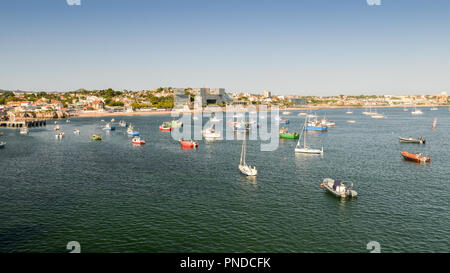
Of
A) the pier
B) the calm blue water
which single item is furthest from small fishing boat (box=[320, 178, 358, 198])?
the pier

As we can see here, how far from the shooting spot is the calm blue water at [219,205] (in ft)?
102

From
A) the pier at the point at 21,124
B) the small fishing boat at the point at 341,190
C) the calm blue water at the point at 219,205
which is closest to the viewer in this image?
the calm blue water at the point at 219,205

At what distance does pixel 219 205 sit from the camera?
135 feet

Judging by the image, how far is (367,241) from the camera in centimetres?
3119

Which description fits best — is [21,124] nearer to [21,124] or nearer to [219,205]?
[21,124]

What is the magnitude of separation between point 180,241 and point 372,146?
7807 centimetres

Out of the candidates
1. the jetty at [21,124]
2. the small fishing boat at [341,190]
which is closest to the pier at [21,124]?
the jetty at [21,124]

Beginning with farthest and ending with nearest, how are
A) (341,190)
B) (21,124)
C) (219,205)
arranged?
(21,124), (341,190), (219,205)

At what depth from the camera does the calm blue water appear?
3114cm

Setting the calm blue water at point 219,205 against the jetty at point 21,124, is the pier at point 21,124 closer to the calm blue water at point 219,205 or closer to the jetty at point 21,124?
the jetty at point 21,124

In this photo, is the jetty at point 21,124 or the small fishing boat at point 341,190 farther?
the jetty at point 21,124

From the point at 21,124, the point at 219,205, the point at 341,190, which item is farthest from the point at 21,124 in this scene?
the point at 341,190

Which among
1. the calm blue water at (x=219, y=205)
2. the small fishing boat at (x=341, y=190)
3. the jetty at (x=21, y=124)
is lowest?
the calm blue water at (x=219, y=205)
